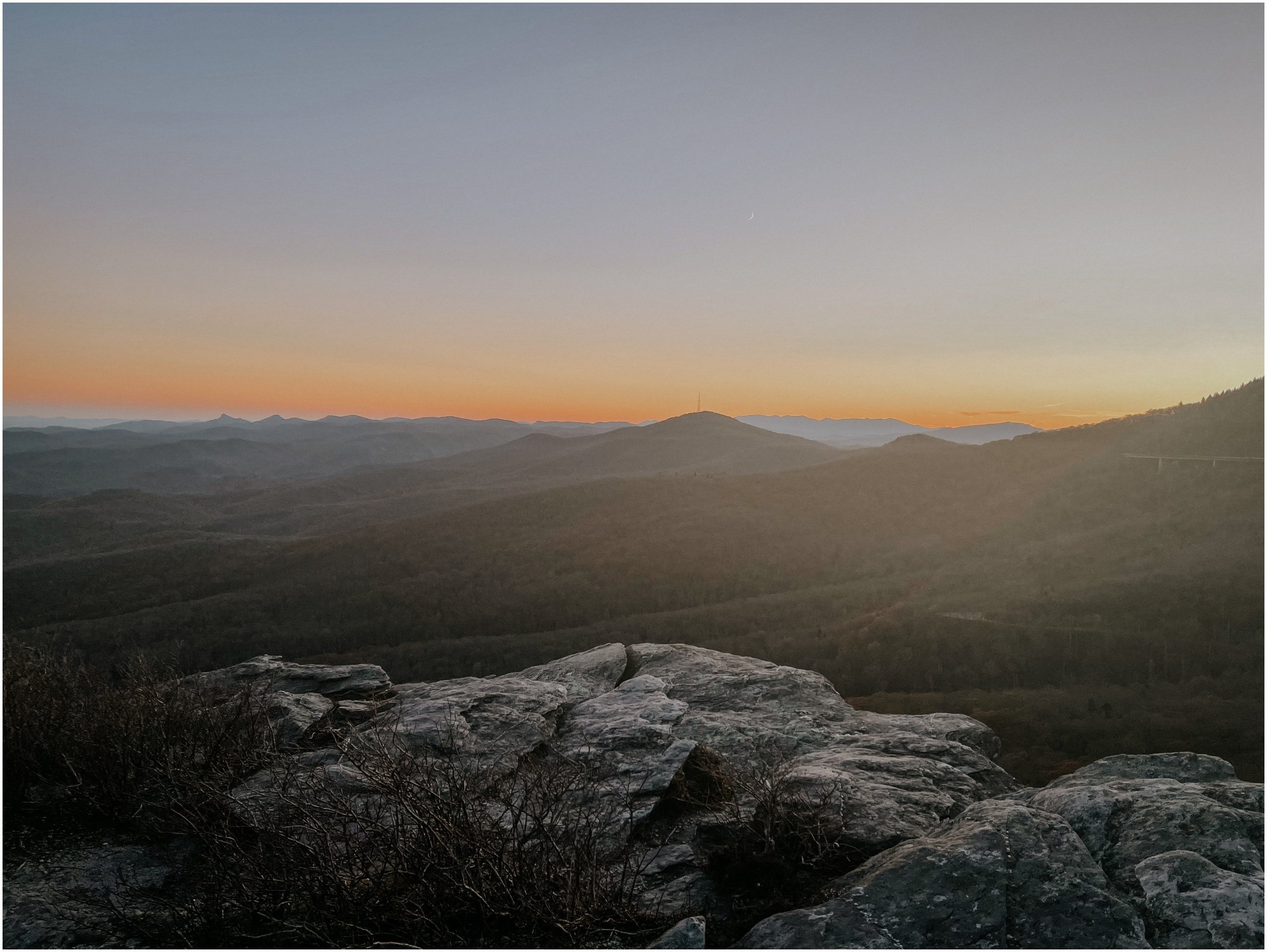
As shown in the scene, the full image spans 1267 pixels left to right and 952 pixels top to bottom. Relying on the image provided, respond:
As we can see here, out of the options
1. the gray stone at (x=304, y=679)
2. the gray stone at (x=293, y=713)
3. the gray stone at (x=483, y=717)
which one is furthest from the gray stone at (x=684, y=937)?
the gray stone at (x=304, y=679)

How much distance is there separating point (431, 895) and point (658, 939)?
1596 mm

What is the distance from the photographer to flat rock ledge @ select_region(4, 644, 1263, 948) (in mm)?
4332

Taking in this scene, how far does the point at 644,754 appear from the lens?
7.34 m

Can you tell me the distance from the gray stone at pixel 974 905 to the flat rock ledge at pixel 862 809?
0.5 inches

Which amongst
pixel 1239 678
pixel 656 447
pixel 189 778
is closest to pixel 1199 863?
pixel 189 778

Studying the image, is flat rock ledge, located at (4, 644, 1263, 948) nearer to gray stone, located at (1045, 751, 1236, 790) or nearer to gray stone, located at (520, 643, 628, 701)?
gray stone, located at (1045, 751, 1236, 790)

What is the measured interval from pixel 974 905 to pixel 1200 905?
4.89 ft

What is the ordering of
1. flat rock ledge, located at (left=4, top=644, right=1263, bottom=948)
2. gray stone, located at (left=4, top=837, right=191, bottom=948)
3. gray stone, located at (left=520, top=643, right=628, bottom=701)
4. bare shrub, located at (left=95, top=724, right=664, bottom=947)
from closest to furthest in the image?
bare shrub, located at (left=95, top=724, right=664, bottom=947), flat rock ledge, located at (left=4, top=644, right=1263, bottom=948), gray stone, located at (left=4, top=837, right=191, bottom=948), gray stone, located at (left=520, top=643, right=628, bottom=701)

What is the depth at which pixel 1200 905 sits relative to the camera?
425cm

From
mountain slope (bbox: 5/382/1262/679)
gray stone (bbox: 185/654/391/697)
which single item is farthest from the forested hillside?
gray stone (bbox: 185/654/391/697)

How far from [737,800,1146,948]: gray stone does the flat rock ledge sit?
0.04 ft

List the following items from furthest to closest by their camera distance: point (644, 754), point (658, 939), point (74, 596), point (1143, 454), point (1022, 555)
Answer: point (74, 596), point (1143, 454), point (1022, 555), point (644, 754), point (658, 939)

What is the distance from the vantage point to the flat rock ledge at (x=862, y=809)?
433 cm

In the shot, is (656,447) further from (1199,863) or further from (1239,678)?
(1199,863)
